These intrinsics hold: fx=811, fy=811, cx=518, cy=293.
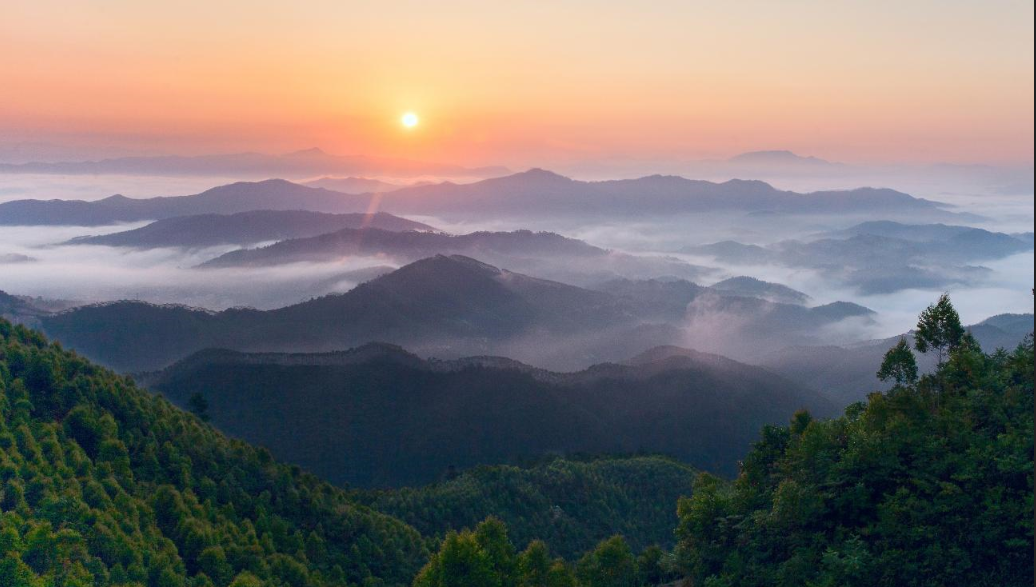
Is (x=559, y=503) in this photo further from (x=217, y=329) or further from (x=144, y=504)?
(x=217, y=329)

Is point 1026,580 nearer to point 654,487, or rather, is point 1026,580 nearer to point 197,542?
point 197,542

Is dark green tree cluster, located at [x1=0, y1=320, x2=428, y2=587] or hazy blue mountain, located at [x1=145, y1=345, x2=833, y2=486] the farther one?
hazy blue mountain, located at [x1=145, y1=345, x2=833, y2=486]

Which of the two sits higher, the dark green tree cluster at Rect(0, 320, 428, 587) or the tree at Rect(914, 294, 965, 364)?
the tree at Rect(914, 294, 965, 364)

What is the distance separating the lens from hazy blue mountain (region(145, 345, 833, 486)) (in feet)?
367

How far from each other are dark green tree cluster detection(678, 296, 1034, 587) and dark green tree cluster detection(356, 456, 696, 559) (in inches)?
1281

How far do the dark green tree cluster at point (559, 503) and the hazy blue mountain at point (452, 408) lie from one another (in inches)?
1229

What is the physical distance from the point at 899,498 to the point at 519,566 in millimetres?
16430

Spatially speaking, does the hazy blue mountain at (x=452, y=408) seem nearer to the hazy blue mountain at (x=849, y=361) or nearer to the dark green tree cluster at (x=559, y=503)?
the hazy blue mountain at (x=849, y=361)

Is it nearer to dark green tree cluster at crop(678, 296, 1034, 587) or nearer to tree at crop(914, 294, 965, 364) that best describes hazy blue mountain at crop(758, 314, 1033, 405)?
tree at crop(914, 294, 965, 364)

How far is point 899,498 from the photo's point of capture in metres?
29.9

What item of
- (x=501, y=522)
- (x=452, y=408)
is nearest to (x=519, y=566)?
(x=501, y=522)

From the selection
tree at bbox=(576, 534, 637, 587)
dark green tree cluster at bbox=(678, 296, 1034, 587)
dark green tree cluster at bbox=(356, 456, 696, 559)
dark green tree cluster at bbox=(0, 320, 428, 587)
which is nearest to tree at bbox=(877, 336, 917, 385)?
dark green tree cluster at bbox=(678, 296, 1034, 587)

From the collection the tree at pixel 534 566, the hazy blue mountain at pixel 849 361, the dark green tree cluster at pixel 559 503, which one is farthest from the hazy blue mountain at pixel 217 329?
the tree at pixel 534 566

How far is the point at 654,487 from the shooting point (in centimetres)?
8244
